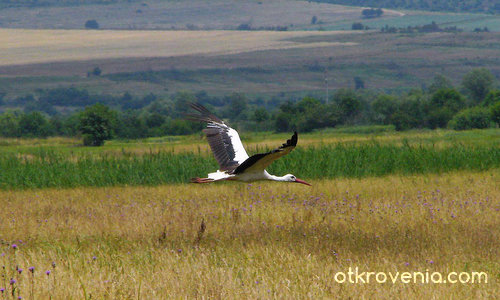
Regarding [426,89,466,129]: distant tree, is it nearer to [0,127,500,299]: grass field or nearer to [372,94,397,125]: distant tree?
[372,94,397,125]: distant tree

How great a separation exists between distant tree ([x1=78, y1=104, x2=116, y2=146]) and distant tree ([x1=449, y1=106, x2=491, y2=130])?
37.3m

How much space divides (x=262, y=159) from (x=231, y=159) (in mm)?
1951

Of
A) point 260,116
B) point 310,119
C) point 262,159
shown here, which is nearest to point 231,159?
point 262,159

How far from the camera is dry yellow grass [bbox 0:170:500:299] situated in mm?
7977

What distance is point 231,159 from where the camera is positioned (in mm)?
12984

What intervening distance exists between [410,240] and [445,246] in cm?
75

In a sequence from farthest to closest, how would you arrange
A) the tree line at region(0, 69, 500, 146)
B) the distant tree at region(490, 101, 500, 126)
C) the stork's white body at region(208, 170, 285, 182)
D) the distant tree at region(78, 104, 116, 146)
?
the tree line at region(0, 69, 500, 146), the distant tree at region(490, 101, 500, 126), the distant tree at region(78, 104, 116, 146), the stork's white body at region(208, 170, 285, 182)

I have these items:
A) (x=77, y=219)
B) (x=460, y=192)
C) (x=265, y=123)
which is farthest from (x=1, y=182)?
(x=265, y=123)

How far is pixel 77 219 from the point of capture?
45.4 feet

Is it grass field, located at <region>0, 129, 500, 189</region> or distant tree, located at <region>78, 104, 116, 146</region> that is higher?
grass field, located at <region>0, 129, 500, 189</region>

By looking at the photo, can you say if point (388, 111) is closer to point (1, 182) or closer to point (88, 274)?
point (1, 182)

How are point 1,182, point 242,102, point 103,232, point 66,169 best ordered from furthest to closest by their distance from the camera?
1. point 242,102
2. point 66,169
3. point 1,182
4. point 103,232

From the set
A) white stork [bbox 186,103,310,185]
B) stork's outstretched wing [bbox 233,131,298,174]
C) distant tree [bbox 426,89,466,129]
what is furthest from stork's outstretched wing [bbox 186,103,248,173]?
distant tree [bbox 426,89,466,129]

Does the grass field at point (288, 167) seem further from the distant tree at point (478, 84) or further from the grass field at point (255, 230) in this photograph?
the distant tree at point (478, 84)
